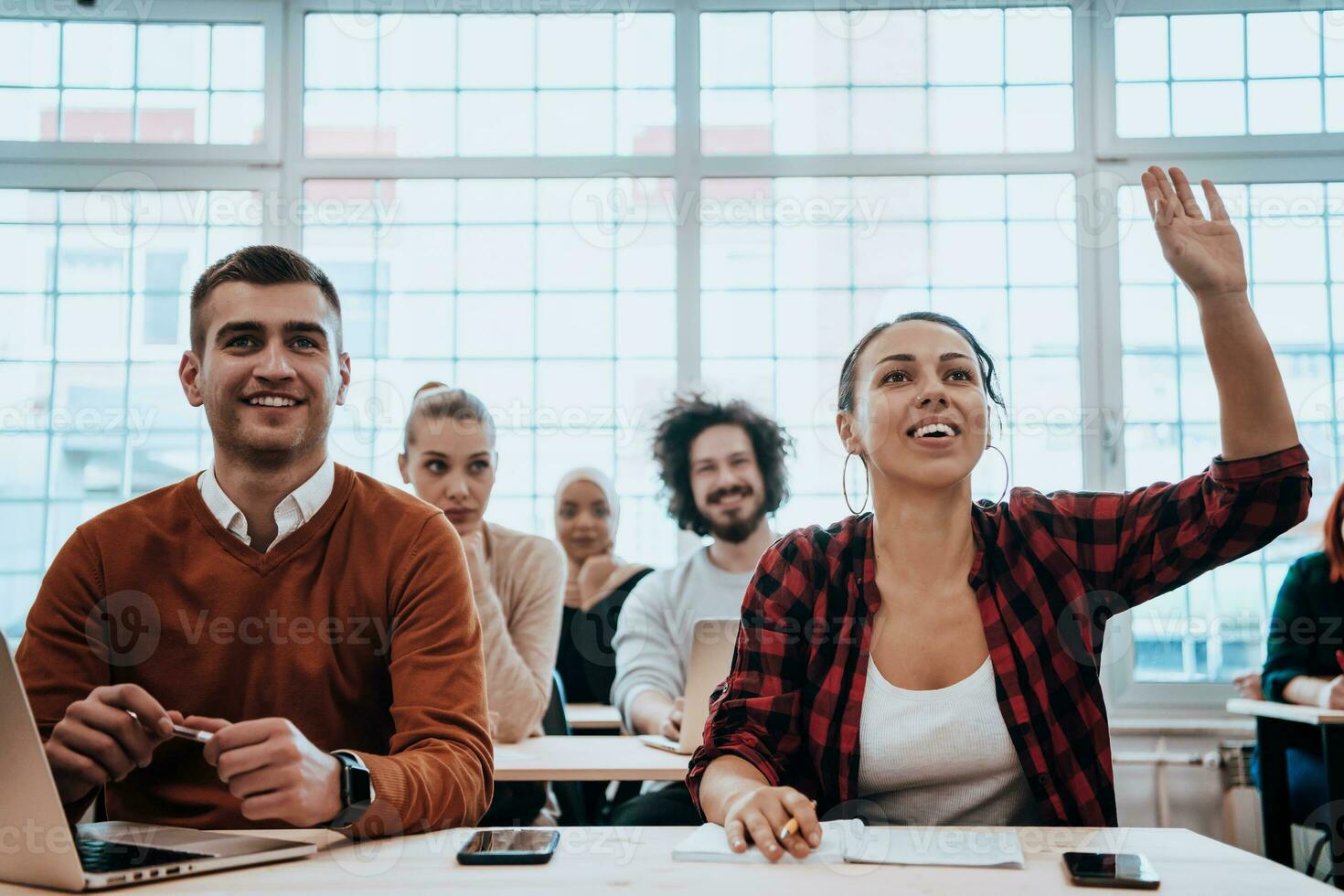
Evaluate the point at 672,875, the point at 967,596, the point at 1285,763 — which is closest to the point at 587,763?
the point at 967,596

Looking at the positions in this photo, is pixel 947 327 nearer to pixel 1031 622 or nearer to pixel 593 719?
pixel 1031 622

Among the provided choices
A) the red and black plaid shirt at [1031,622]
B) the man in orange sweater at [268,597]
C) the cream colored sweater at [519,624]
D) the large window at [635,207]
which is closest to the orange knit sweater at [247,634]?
the man in orange sweater at [268,597]

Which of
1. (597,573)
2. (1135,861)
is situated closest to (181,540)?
(1135,861)

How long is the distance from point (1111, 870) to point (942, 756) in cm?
50

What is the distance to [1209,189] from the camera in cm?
144

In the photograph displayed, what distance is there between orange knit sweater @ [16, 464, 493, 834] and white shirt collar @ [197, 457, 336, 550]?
1 centimetres

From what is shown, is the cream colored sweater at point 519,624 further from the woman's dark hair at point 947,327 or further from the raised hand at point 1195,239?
the raised hand at point 1195,239

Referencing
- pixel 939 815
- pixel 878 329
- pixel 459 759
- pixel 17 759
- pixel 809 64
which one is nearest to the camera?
pixel 17 759

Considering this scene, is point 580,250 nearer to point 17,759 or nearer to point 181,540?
point 181,540

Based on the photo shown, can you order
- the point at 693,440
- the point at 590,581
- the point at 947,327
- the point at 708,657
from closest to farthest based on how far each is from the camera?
1. the point at 947,327
2. the point at 708,657
3. the point at 693,440
4. the point at 590,581

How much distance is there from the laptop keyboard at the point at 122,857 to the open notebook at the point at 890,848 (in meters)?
0.48

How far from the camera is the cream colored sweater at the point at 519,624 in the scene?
2.51m

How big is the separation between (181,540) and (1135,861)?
1.24m

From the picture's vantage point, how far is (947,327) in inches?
70.7
